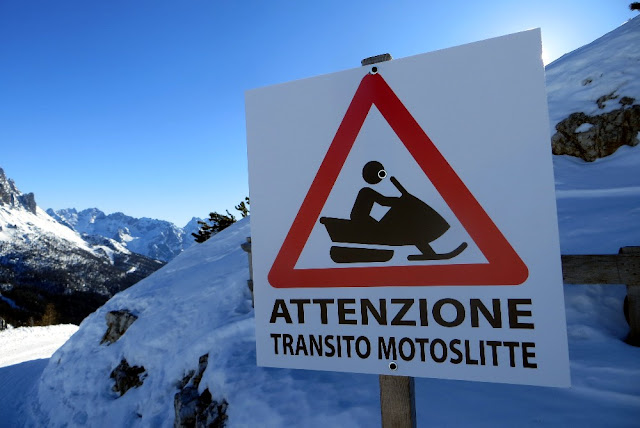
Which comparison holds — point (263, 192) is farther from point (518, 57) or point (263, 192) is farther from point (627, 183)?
point (627, 183)

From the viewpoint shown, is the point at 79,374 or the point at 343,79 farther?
the point at 79,374

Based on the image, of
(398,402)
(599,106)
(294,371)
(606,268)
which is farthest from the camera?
(599,106)

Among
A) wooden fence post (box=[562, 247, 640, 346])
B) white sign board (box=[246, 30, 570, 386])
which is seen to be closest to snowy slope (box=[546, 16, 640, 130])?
wooden fence post (box=[562, 247, 640, 346])

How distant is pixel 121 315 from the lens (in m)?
9.52

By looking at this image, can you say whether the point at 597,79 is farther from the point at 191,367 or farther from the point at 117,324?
the point at 117,324

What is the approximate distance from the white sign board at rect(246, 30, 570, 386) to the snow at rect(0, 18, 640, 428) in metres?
1.93

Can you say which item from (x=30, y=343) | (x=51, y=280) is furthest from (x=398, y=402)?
(x=51, y=280)

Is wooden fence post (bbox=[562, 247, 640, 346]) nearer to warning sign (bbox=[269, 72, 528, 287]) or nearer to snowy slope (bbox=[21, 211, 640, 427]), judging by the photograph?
snowy slope (bbox=[21, 211, 640, 427])

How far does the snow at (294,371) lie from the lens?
10.1 ft

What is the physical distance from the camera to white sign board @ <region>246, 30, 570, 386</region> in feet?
4.77

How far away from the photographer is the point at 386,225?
1588 millimetres

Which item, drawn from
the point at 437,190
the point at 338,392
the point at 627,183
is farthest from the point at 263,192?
the point at 627,183

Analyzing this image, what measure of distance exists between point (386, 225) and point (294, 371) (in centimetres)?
344

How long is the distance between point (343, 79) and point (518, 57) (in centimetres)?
76
